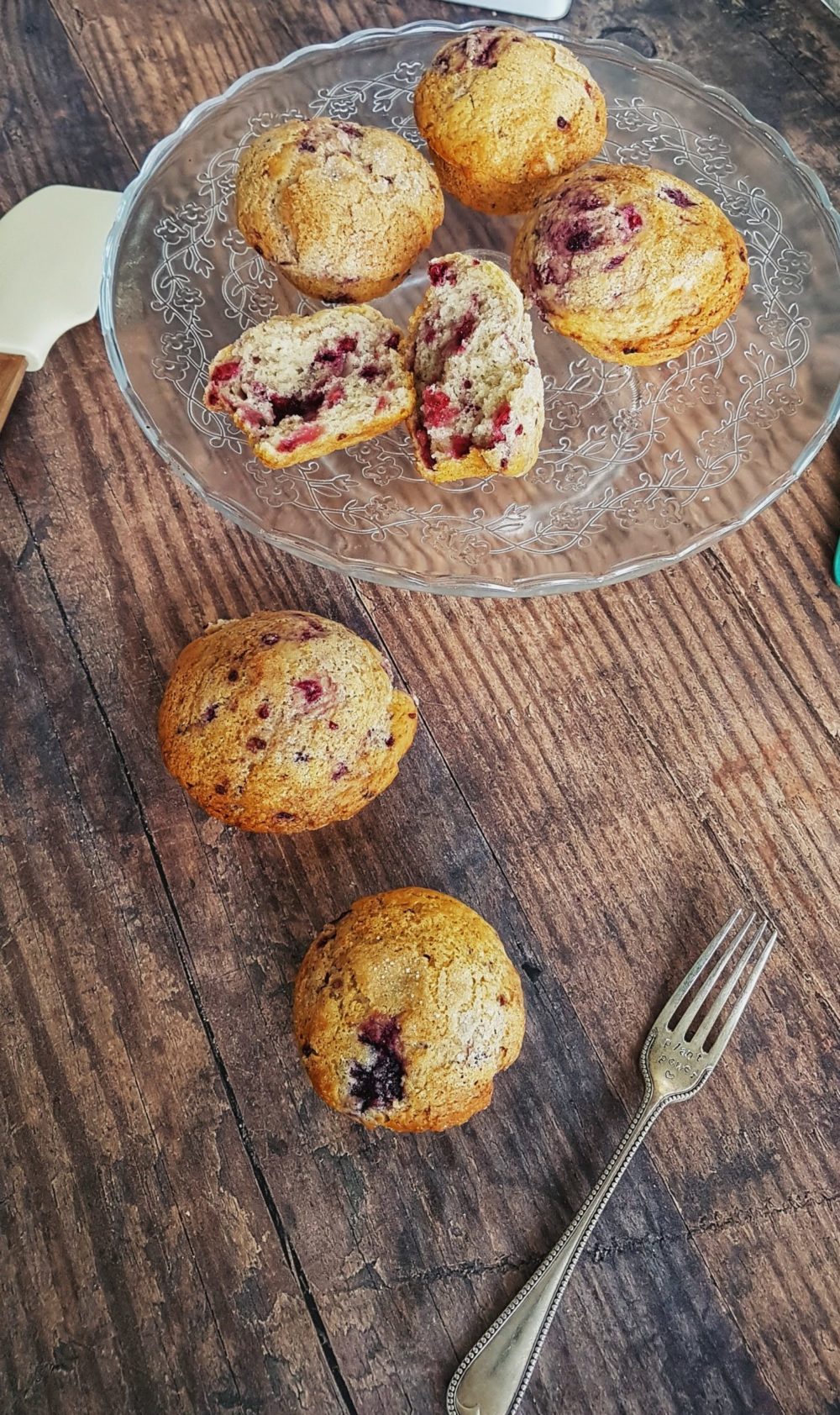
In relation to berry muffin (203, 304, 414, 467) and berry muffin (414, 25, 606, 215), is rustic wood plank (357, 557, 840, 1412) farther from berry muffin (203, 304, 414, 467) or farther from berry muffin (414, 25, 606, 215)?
berry muffin (414, 25, 606, 215)

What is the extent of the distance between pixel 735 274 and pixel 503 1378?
4.78ft

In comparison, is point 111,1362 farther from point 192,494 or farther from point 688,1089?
point 192,494

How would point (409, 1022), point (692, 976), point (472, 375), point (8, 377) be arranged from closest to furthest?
point (409, 1022)
point (472, 375)
point (692, 976)
point (8, 377)

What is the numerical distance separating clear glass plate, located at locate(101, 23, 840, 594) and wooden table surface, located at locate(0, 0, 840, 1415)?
0.24 meters

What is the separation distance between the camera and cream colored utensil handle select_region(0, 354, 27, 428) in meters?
1.62

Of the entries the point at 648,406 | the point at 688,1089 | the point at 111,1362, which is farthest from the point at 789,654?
the point at 111,1362

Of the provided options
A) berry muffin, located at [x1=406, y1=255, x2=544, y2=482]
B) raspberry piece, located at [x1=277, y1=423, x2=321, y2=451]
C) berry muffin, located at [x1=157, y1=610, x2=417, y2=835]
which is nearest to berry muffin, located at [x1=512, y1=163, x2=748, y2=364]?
berry muffin, located at [x1=406, y1=255, x2=544, y2=482]

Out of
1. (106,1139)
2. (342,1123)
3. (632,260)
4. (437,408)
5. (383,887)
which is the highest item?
(632,260)

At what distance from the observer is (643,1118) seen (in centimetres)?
138

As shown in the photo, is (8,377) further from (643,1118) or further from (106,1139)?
(643,1118)

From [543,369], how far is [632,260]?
8.8 inches

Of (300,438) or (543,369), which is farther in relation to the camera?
(543,369)

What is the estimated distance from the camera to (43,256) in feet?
5.48

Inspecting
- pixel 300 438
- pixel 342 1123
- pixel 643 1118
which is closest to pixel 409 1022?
pixel 342 1123
